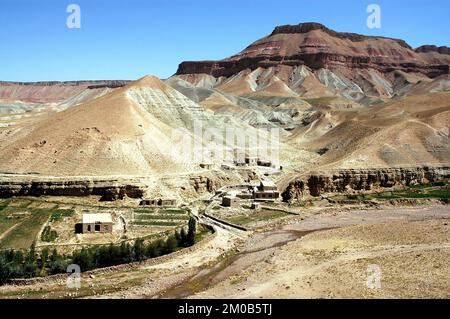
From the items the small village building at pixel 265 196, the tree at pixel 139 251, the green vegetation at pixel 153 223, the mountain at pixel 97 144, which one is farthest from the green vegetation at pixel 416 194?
the tree at pixel 139 251

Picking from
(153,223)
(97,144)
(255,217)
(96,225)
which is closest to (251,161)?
(97,144)

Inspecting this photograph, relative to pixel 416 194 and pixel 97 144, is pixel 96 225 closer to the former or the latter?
pixel 97 144

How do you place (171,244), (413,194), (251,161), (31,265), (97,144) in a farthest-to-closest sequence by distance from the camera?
(251,161) < (413,194) < (97,144) < (171,244) < (31,265)

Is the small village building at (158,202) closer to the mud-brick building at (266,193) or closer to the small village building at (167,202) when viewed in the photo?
the small village building at (167,202)

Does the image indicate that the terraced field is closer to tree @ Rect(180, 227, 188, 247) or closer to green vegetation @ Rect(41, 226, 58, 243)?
tree @ Rect(180, 227, 188, 247)

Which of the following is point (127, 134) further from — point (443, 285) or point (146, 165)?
point (443, 285)
